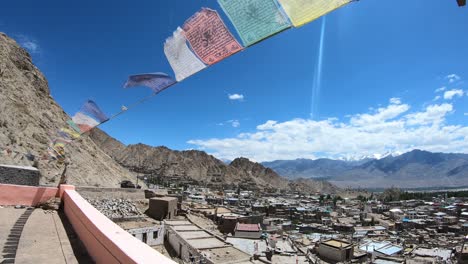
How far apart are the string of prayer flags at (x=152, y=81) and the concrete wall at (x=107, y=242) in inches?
117

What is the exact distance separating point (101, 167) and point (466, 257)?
126 feet

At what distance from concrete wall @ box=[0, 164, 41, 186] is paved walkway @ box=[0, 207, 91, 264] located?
10.5 feet

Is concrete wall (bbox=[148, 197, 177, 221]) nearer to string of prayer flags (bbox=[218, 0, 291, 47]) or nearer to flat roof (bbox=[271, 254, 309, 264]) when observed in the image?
flat roof (bbox=[271, 254, 309, 264])

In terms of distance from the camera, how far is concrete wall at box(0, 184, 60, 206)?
30.5 feet

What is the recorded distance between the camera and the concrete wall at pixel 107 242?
3.43 metres

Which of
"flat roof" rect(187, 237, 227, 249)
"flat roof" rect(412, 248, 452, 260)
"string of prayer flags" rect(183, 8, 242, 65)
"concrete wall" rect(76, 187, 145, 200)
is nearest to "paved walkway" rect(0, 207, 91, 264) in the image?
"string of prayer flags" rect(183, 8, 242, 65)

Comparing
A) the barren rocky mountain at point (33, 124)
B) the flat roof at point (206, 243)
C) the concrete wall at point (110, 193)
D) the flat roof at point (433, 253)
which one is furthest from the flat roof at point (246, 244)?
the barren rocky mountain at point (33, 124)

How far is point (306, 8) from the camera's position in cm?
455

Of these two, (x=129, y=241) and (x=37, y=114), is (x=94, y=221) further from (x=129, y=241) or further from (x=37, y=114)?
(x=37, y=114)

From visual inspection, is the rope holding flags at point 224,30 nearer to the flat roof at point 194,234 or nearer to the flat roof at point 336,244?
the flat roof at point 194,234

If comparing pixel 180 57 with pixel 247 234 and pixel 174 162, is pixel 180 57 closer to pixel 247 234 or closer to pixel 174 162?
pixel 247 234

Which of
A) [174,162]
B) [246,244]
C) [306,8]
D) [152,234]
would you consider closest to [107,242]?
[306,8]

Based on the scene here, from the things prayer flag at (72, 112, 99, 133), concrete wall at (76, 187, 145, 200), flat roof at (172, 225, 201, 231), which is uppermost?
prayer flag at (72, 112, 99, 133)

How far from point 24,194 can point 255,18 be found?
345 inches
